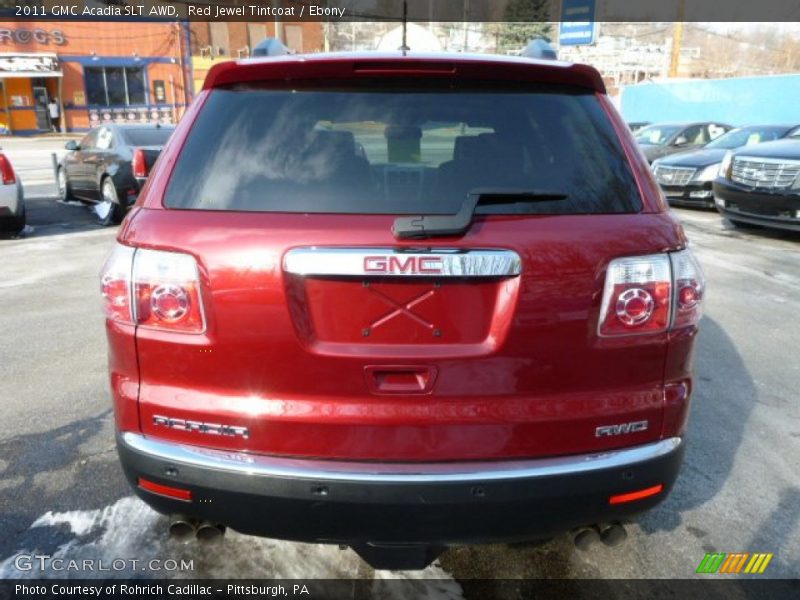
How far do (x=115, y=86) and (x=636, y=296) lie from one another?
4459 cm

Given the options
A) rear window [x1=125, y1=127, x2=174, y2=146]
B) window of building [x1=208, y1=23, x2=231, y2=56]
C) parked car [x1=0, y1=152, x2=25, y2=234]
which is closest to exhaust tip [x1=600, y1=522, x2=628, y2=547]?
parked car [x1=0, y1=152, x2=25, y2=234]

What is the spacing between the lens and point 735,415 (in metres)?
3.90

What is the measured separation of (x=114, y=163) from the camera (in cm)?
1046

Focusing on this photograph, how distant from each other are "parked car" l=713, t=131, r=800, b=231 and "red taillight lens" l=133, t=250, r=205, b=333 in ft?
29.6

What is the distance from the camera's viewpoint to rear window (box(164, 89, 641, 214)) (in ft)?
6.42

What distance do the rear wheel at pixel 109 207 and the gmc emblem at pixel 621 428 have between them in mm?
10304

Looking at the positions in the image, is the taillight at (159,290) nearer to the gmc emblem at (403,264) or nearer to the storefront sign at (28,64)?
the gmc emblem at (403,264)

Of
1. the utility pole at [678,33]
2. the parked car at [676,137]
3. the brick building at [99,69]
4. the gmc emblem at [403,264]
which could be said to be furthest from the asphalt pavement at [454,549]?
the brick building at [99,69]

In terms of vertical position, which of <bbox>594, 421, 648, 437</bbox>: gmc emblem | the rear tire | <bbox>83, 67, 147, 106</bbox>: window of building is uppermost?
<bbox>83, 67, 147, 106</bbox>: window of building

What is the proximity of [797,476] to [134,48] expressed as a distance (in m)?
44.7

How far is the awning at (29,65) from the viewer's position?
36250 mm

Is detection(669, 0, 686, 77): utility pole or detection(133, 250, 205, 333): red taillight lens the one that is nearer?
detection(133, 250, 205, 333): red taillight lens

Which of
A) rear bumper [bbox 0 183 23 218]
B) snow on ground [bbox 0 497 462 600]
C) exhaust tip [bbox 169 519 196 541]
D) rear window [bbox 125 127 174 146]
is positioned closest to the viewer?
exhaust tip [bbox 169 519 196 541]

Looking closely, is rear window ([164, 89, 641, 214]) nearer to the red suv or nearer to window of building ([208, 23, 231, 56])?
the red suv
